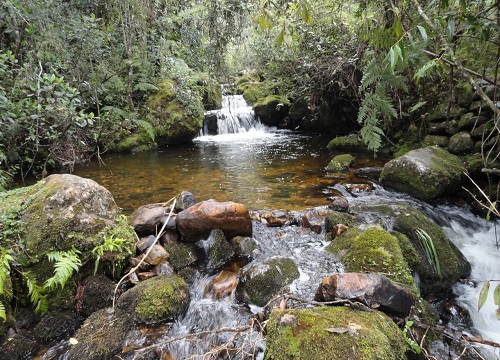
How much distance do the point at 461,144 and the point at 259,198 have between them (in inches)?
159

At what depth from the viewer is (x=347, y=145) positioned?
29.4ft

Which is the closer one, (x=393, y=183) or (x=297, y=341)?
(x=297, y=341)

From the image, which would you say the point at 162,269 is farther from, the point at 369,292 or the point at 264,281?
the point at 369,292

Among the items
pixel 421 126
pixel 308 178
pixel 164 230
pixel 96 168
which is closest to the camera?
pixel 164 230

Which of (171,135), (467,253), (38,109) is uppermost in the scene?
(38,109)

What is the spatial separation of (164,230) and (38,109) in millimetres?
2882

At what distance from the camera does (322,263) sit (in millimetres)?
3537

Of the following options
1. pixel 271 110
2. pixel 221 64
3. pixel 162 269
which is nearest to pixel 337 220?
pixel 162 269

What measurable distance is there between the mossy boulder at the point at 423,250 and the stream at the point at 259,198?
0.21 metres

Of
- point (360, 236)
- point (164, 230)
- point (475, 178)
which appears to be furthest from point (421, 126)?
point (164, 230)

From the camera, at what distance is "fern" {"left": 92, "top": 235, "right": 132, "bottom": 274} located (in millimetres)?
3062

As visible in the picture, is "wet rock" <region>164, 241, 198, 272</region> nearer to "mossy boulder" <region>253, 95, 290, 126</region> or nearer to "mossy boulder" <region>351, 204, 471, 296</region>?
"mossy boulder" <region>351, 204, 471, 296</region>

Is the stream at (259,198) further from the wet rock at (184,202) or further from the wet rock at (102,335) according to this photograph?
the wet rock at (184,202)

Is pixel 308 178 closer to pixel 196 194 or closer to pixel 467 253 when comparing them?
pixel 196 194
